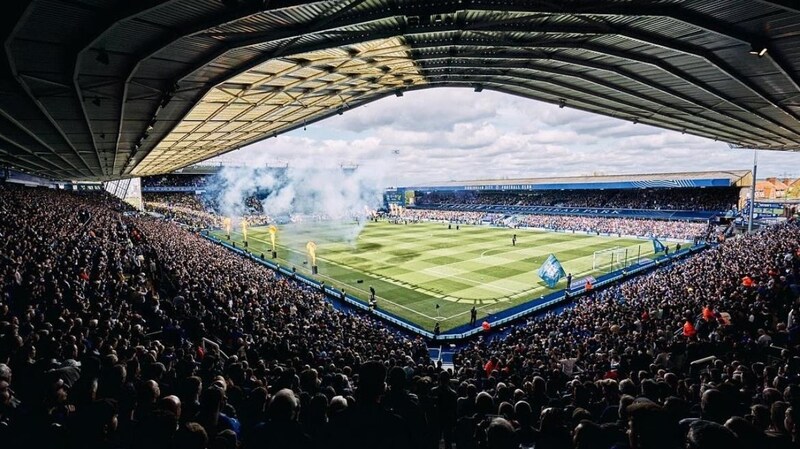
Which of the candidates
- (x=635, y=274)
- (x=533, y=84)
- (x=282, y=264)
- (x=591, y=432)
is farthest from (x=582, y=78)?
(x=282, y=264)

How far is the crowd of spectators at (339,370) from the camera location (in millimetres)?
2975

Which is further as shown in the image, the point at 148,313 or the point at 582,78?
the point at 582,78

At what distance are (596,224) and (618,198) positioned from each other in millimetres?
15083

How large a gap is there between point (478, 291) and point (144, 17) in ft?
75.3

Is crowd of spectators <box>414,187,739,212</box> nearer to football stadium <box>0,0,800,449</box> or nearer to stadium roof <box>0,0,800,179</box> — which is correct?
football stadium <box>0,0,800,449</box>

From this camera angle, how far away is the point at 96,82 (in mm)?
11422

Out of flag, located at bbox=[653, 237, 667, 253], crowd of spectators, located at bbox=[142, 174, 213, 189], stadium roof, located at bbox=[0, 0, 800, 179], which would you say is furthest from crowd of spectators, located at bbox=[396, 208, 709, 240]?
crowd of spectators, located at bbox=[142, 174, 213, 189]

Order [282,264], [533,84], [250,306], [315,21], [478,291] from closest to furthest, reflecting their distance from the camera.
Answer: [315,21] < [250,306] < [533,84] < [478,291] < [282,264]

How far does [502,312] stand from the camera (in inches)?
845

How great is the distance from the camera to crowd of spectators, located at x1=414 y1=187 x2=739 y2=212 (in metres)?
55.0

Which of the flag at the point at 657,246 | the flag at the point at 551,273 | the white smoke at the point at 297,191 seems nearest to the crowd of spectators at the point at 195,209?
the white smoke at the point at 297,191

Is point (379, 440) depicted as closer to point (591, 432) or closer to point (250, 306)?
point (591, 432)

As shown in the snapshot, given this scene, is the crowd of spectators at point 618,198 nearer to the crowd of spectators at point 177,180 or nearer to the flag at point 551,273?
the flag at point 551,273

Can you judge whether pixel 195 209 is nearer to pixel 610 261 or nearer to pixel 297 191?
pixel 297 191
